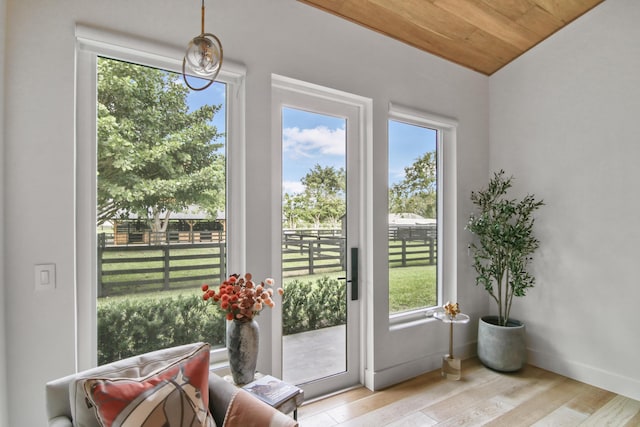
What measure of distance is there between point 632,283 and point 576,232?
20.1 inches

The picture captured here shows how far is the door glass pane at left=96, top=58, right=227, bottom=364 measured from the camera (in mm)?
1815

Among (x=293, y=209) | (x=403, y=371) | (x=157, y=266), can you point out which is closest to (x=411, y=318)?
(x=403, y=371)

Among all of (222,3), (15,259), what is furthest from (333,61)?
(15,259)

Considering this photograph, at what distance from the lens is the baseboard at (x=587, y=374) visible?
253cm

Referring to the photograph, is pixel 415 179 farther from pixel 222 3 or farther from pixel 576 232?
pixel 222 3

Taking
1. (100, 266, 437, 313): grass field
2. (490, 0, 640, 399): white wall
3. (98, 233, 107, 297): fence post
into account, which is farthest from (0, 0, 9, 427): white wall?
(490, 0, 640, 399): white wall

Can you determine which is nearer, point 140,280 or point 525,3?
point 140,280

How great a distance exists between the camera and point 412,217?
3035 mm

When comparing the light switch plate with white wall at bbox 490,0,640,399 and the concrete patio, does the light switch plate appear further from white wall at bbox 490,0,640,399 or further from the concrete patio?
white wall at bbox 490,0,640,399

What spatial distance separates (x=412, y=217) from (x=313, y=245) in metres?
1.04

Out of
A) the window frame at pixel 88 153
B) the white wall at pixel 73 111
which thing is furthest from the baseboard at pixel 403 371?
the window frame at pixel 88 153

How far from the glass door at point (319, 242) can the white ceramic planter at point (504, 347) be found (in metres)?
1.20

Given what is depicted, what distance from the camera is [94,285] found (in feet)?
5.81

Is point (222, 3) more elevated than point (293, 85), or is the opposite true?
point (222, 3)
